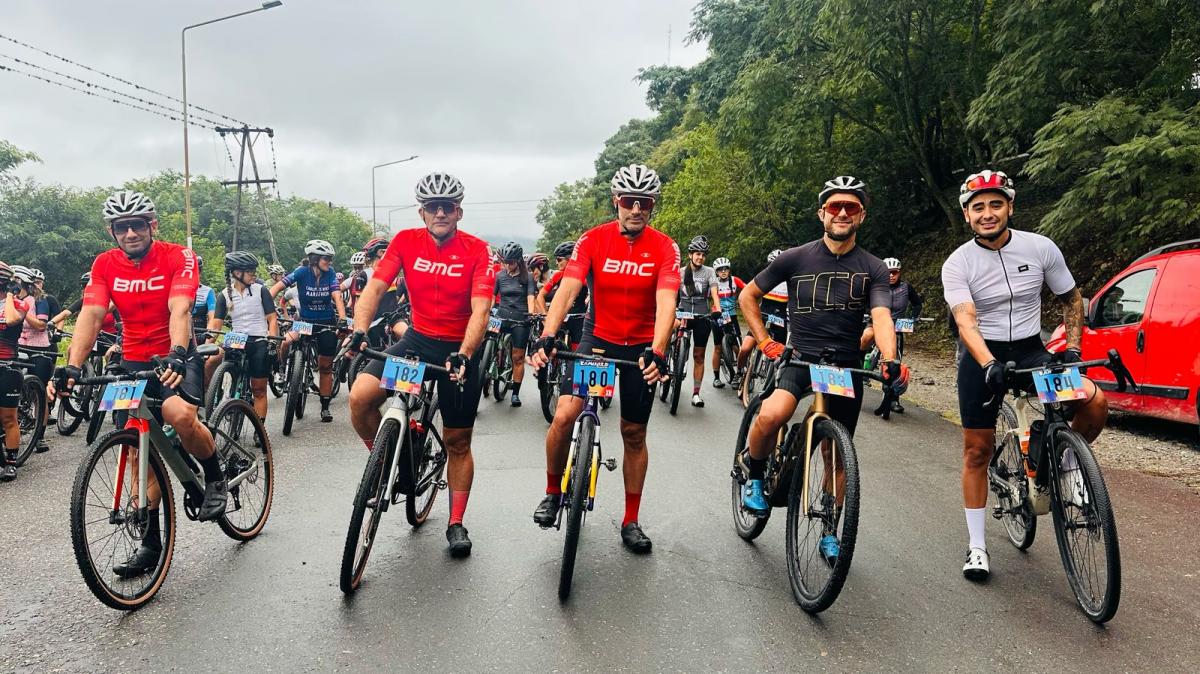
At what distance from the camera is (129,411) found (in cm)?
400

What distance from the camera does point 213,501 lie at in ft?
14.6

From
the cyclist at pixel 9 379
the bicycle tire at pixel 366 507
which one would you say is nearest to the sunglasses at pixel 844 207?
the bicycle tire at pixel 366 507

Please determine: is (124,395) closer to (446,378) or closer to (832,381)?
(446,378)

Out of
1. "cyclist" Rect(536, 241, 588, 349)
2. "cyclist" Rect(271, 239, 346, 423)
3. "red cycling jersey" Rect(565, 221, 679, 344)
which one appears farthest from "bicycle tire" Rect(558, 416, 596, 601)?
"cyclist" Rect(271, 239, 346, 423)

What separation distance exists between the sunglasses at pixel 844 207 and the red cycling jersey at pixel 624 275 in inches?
36.0

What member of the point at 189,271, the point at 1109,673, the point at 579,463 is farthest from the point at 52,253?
the point at 1109,673

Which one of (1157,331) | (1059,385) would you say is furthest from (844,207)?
(1157,331)

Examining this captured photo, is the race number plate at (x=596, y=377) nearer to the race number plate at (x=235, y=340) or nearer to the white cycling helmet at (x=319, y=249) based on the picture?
the race number plate at (x=235, y=340)

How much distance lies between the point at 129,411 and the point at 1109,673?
4807mm

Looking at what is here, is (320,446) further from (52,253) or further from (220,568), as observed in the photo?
(52,253)

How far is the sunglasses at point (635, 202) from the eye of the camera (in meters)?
4.50

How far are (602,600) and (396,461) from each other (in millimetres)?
1335

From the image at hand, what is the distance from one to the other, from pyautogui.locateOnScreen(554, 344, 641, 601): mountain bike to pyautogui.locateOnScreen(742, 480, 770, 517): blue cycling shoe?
848 mm

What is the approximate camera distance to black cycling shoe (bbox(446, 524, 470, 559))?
4.47m
